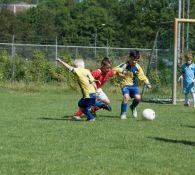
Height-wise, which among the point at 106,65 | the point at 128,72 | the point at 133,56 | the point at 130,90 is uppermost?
the point at 133,56

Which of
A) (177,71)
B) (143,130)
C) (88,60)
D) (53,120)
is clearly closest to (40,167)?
(143,130)

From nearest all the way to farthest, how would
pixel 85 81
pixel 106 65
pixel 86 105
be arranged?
pixel 86 105 < pixel 85 81 < pixel 106 65

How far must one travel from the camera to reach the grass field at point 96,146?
7973mm

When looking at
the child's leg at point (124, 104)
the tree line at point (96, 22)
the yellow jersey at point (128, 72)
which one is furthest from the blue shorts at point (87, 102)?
the tree line at point (96, 22)

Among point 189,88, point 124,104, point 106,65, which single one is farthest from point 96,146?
point 189,88

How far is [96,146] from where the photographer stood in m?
9.84

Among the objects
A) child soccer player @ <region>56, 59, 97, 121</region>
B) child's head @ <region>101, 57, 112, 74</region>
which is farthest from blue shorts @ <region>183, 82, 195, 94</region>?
child soccer player @ <region>56, 59, 97, 121</region>

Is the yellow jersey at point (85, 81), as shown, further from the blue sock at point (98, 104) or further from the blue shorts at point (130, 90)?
the blue shorts at point (130, 90)

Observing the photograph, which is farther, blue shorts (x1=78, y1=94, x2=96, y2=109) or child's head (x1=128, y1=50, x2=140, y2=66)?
child's head (x1=128, y1=50, x2=140, y2=66)

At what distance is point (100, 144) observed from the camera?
1006 cm

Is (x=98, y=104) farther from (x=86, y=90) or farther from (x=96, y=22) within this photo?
(x=96, y=22)

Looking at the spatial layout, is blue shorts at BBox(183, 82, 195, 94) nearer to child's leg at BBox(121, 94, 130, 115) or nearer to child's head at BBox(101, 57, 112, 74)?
child's head at BBox(101, 57, 112, 74)

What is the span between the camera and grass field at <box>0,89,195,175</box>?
7.97 m

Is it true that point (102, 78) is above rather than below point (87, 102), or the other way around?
above
